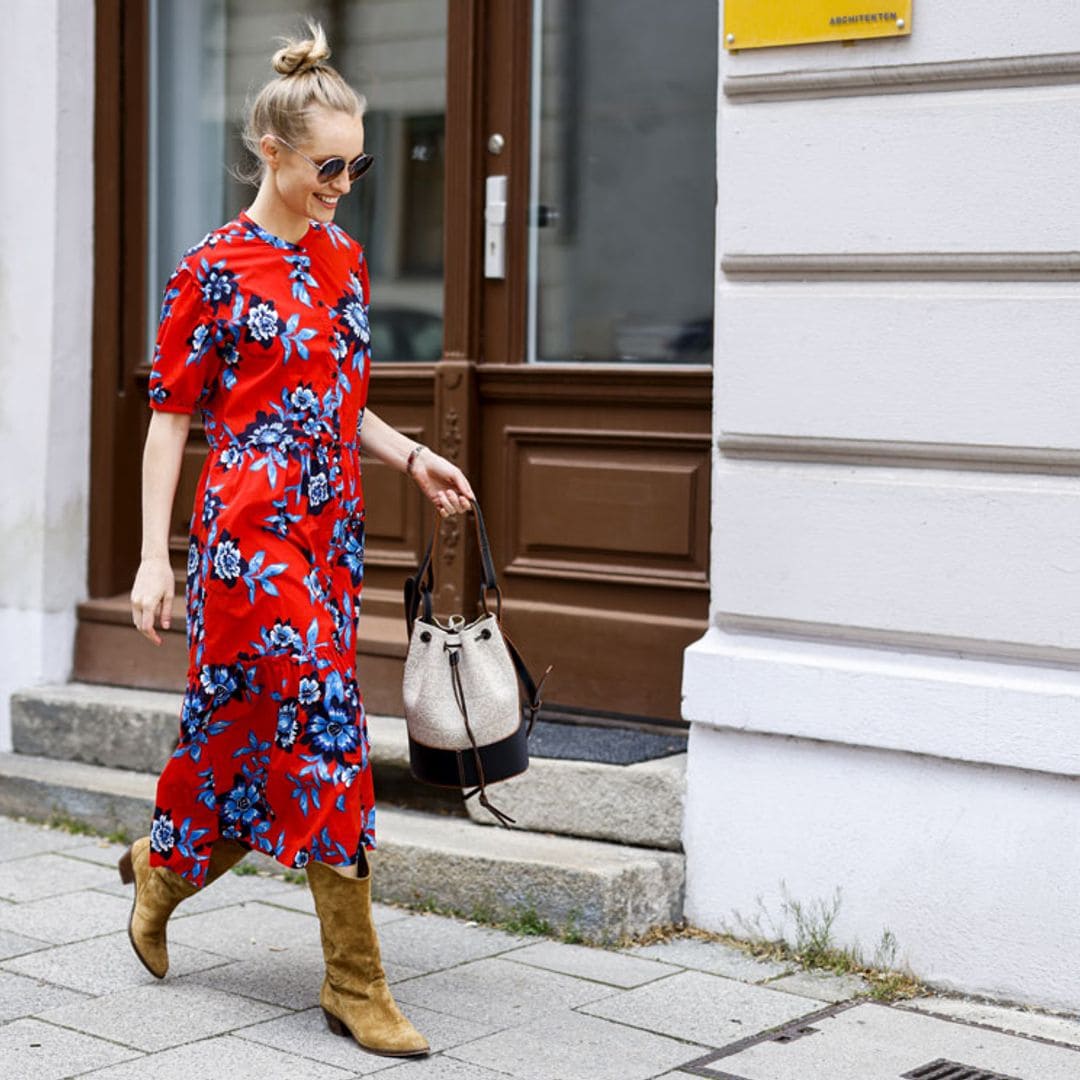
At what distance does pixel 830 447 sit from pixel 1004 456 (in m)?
0.45

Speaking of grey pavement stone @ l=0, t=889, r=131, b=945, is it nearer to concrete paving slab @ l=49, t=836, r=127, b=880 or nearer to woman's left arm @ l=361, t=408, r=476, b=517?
concrete paving slab @ l=49, t=836, r=127, b=880

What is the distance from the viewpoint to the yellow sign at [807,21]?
14.5 ft

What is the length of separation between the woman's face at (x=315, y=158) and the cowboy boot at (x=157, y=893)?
4.63 ft

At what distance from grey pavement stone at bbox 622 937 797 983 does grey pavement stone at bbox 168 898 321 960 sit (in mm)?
849

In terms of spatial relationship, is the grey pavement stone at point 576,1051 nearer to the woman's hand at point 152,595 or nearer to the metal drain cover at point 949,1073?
the metal drain cover at point 949,1073

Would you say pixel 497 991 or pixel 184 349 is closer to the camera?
pixel 184 349

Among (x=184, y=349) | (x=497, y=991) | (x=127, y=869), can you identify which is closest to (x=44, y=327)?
(x=127, y=869)

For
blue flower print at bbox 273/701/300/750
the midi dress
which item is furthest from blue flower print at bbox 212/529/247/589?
blue flower print at bbox 273/701/300/750

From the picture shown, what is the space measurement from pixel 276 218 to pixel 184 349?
34 centimetres

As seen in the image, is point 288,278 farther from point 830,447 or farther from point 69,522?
point 69,522

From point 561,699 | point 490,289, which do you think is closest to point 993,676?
point 561,699

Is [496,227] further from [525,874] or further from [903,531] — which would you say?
[525,874]

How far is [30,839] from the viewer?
5.88m

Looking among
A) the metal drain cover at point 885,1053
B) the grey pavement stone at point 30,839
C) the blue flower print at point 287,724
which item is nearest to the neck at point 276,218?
the blue flower print at point 287,724
